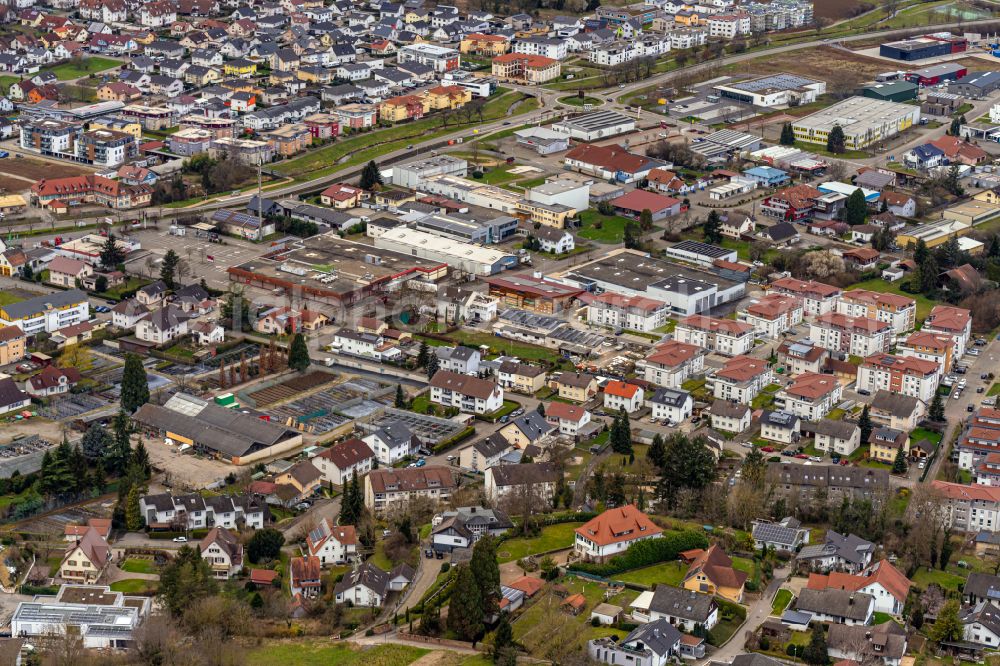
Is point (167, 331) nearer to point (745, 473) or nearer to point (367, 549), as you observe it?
point (367, 549)

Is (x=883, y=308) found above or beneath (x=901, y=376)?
above

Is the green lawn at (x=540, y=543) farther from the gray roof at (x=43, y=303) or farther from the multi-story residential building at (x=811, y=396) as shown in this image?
the gray roof at (x=43, y=303)

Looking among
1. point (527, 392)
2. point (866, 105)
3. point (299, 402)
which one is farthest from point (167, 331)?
point (866, 105)

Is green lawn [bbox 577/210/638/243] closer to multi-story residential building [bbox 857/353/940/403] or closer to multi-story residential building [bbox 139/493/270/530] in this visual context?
multi-story residential building [bbox 857/353/940/403]

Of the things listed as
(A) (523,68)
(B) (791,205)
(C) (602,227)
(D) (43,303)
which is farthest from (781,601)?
(A) (523,68)

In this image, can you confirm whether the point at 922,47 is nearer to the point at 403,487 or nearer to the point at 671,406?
the point at 671,406

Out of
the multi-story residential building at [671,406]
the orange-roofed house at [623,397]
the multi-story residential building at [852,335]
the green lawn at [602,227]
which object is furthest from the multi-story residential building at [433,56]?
the multi-story residential building at [671,406]
